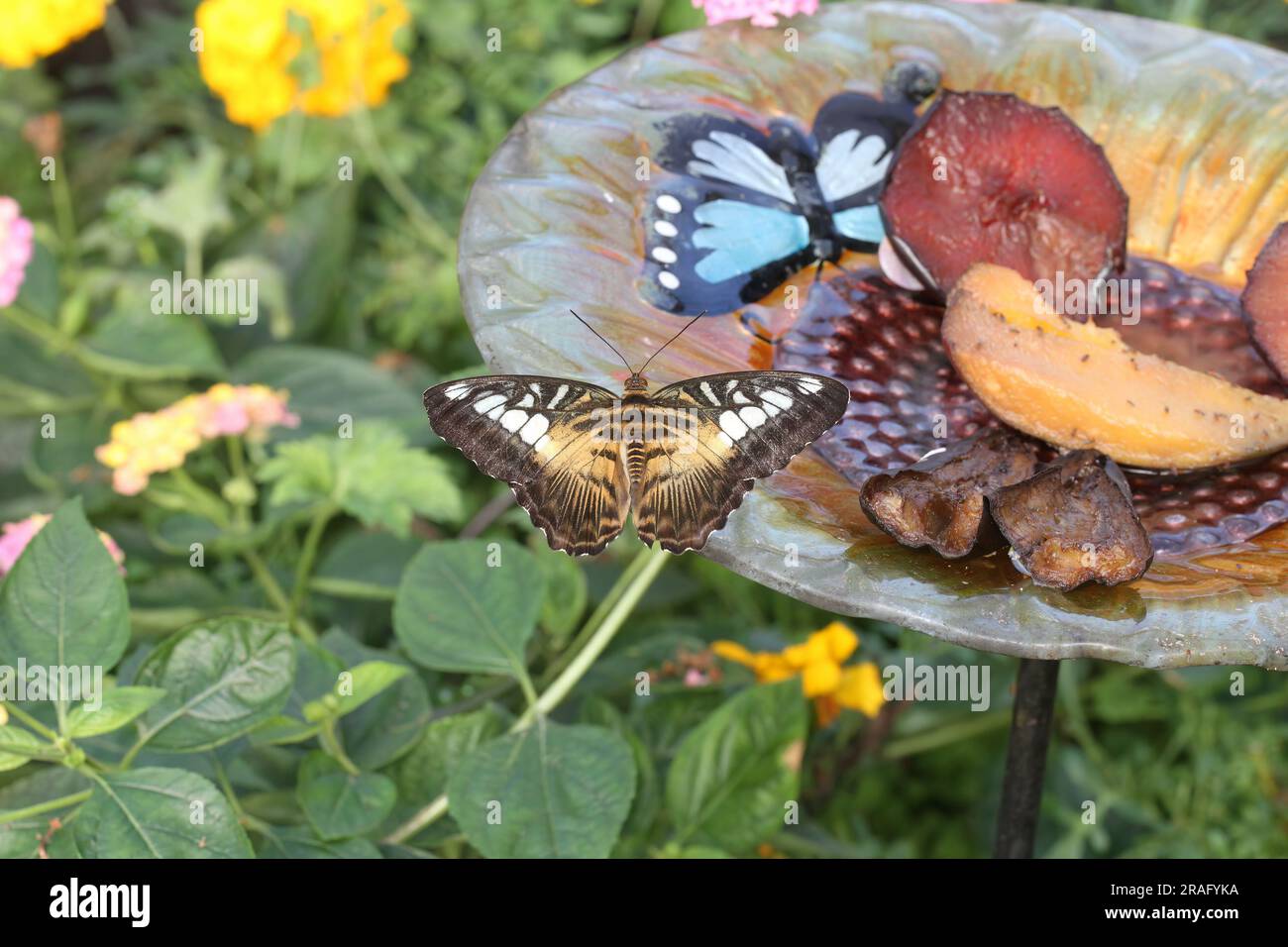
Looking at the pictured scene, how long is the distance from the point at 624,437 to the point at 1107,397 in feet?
1.10

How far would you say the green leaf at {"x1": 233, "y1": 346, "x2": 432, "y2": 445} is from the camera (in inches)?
69.4

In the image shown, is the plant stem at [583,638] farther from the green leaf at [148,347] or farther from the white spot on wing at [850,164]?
the green leaf at [148,347]

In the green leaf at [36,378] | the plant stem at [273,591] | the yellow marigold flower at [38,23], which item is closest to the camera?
the plant stem at [273,591]

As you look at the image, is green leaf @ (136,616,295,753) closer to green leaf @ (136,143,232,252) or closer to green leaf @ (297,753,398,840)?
green leaf @ (297,753,398,840)

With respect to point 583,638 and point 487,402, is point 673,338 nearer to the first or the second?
point 487,402

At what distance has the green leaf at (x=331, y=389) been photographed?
176 centimetres

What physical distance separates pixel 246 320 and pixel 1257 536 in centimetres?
149

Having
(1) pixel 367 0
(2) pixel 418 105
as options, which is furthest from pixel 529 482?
(2) pixel 418 105

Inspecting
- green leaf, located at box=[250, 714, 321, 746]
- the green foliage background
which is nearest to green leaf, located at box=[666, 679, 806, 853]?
the green foliage background

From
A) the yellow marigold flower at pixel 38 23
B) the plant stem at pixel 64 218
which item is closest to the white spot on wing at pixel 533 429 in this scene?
the yellow marigold flower at pixel 38 23

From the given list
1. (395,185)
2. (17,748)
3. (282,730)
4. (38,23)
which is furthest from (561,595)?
(38,23)

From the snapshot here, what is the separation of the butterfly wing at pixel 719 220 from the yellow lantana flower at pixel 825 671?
0.53m

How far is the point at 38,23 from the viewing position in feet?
6.15

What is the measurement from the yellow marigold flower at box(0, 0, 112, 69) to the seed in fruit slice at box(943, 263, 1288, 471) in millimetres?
1484
